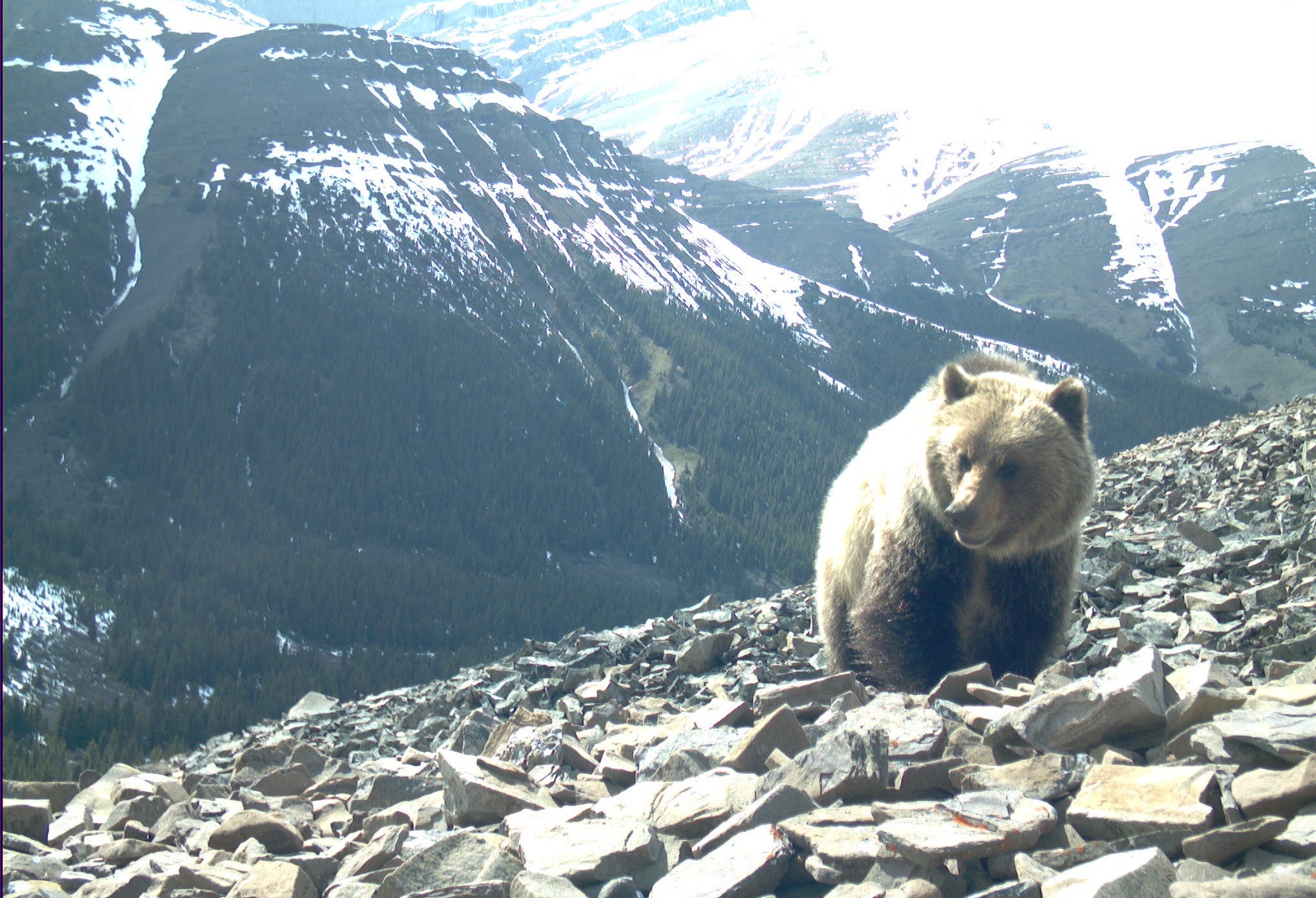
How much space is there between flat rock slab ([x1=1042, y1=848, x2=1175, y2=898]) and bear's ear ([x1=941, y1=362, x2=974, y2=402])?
13.1 ft

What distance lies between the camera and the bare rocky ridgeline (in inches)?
134

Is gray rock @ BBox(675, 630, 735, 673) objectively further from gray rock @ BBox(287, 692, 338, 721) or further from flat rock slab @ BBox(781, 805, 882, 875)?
gray rock @ BBox(287, 692, 338, 721)

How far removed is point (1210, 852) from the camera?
3217 mm

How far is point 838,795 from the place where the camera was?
14.0ft

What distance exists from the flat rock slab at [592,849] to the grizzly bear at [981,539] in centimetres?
296

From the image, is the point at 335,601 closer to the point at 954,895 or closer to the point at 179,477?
the point at 179,477

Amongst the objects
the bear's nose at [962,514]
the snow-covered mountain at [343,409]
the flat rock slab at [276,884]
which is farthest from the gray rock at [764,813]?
the snow-covered mountain at [343,409]

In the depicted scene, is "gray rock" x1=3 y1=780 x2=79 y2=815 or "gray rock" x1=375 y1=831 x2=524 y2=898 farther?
"gray rock" x1=3 y1=780 x2=79 y2=815

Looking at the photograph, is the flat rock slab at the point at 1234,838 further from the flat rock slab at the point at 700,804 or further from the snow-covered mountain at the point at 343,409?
the snow-covered mountain at the point at 343,409

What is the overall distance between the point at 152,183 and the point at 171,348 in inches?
2031

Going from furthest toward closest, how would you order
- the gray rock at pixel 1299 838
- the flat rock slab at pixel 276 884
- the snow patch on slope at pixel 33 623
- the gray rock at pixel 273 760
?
the snow patch on slope at pixel 33 623 < the gray rock at pixel 273 760 < the flat rock slab at pixel 276 884 < the gray rock at pixel 1299 838

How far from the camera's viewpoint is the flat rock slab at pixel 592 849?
13.1ft

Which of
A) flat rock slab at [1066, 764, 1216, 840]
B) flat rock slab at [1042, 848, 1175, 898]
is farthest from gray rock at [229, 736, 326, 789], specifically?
flat rock slab at [1042, 848, 1175, 898]

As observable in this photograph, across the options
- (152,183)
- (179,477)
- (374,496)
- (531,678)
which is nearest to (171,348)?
(179,477)
